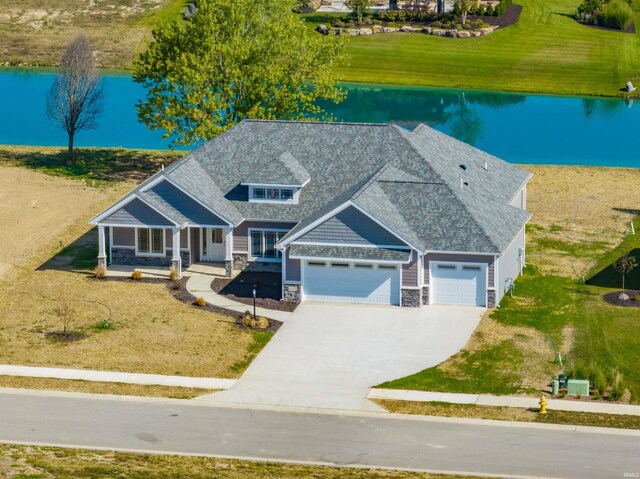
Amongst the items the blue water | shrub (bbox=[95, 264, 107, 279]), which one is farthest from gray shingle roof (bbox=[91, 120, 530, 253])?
the blue water

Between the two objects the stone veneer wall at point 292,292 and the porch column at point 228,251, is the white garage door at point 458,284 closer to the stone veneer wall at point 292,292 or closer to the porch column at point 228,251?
the stone veneer wall at point 292,292

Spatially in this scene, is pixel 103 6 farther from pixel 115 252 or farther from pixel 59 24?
pixel 115 252

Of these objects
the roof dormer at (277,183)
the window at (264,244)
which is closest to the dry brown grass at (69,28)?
the roof dormer at (277,183)

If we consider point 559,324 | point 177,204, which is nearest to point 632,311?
point 559,324

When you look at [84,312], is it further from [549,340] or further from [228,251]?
[549,340]

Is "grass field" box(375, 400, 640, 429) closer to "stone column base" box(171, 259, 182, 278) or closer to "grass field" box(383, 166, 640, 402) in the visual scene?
"grass field" box(383, 166, 640, 402)
